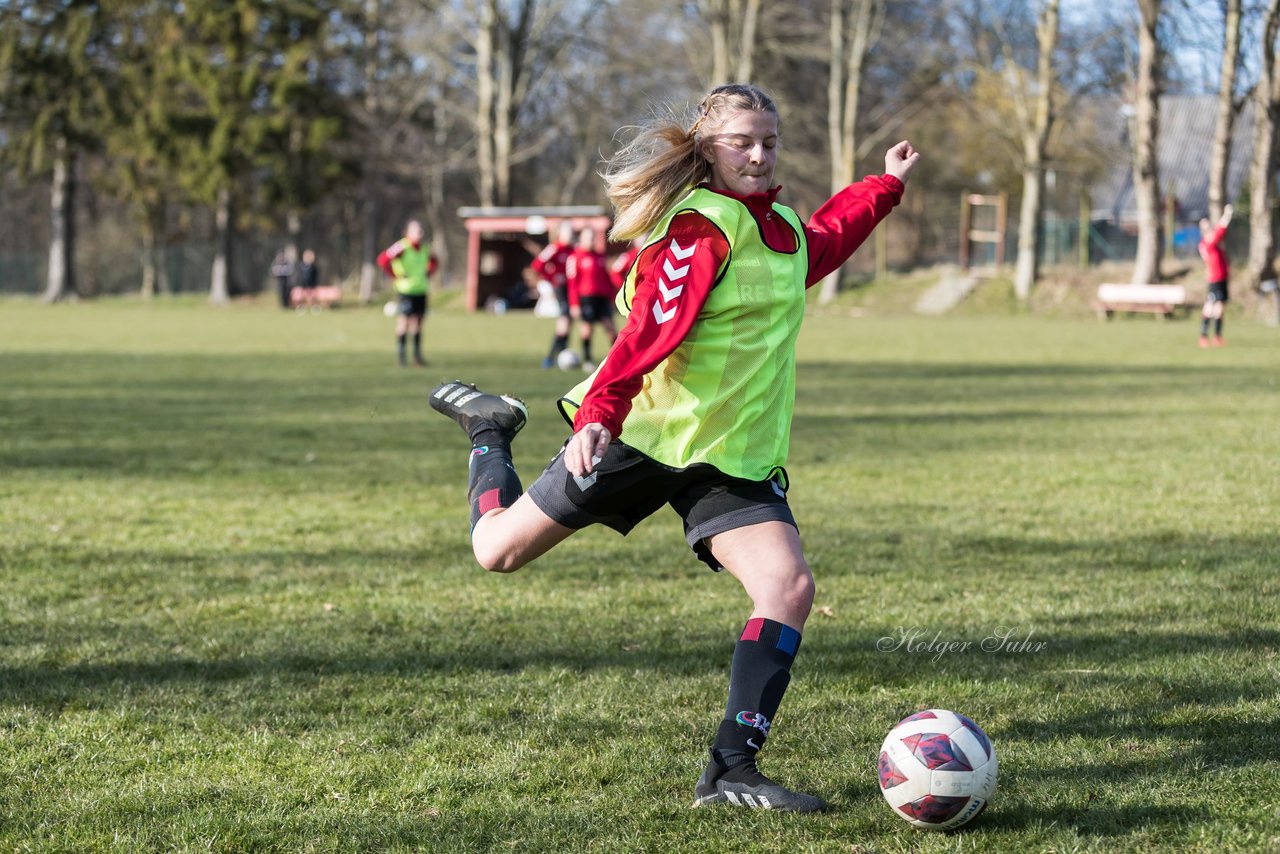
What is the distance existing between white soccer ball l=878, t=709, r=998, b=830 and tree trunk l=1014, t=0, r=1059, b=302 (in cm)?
3501

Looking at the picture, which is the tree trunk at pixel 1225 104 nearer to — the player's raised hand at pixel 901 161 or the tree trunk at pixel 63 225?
the player's raised hand at pixel 901 161

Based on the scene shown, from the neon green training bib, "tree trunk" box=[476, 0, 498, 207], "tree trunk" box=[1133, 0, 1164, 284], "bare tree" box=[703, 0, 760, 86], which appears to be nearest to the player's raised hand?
the neon green training bib

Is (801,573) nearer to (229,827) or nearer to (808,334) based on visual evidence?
(229,827)

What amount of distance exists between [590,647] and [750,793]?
5.84ft

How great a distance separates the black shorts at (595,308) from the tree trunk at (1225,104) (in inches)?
755

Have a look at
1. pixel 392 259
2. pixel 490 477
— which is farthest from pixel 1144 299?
pixel 490 477

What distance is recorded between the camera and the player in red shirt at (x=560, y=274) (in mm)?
18828

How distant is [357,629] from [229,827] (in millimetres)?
2040

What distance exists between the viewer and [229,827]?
→ 3.48m

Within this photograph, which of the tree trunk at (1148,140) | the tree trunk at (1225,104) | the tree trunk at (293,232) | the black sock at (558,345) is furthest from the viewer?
the tree trunk at (293,232)

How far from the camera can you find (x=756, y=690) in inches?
141

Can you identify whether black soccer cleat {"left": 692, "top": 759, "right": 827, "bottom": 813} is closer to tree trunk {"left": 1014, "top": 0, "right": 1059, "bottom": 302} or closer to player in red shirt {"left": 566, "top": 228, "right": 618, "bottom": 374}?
player in red shirt {"left": 566, "top": 228, "right": 618, "bottom": 374}

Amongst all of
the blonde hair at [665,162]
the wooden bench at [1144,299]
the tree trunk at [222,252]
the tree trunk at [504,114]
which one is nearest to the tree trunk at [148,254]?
the tree trunk at [222,252]

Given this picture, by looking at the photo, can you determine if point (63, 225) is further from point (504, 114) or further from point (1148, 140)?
point (1148, 140)
